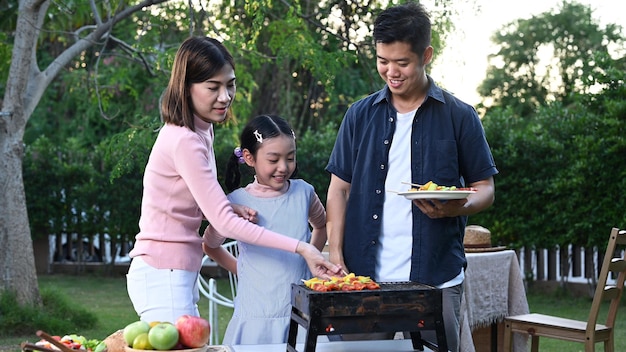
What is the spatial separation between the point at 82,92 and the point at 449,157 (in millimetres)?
9826

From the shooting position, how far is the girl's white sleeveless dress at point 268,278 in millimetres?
3260

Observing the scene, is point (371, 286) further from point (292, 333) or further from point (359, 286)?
point (292, 333)

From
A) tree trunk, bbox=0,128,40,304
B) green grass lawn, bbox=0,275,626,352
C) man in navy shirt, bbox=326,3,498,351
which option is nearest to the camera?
man in navy shirt, bbox=326,3,498,351

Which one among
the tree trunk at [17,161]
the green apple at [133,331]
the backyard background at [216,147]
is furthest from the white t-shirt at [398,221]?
the tree trunk at [17,161]

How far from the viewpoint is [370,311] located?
8.34ft

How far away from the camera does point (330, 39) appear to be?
15656 millimetres

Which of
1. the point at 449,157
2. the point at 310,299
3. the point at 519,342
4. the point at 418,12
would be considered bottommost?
the point at 519,342

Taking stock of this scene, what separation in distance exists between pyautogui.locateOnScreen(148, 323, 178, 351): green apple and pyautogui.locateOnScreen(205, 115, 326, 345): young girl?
0.92m

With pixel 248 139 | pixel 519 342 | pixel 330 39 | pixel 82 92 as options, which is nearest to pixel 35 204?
pixel 82 92

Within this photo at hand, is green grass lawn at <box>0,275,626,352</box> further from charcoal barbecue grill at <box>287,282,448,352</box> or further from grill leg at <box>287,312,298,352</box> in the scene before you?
charcoal barbecue grill at <box>287,282,448,352</box>

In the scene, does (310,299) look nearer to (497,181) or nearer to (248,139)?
(248,139)

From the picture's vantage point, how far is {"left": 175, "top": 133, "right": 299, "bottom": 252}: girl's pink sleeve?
2.75 m

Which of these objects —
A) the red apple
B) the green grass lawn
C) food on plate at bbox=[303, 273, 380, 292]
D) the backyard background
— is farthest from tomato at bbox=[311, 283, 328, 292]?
the green grass lawn

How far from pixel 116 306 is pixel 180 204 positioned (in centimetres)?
798
